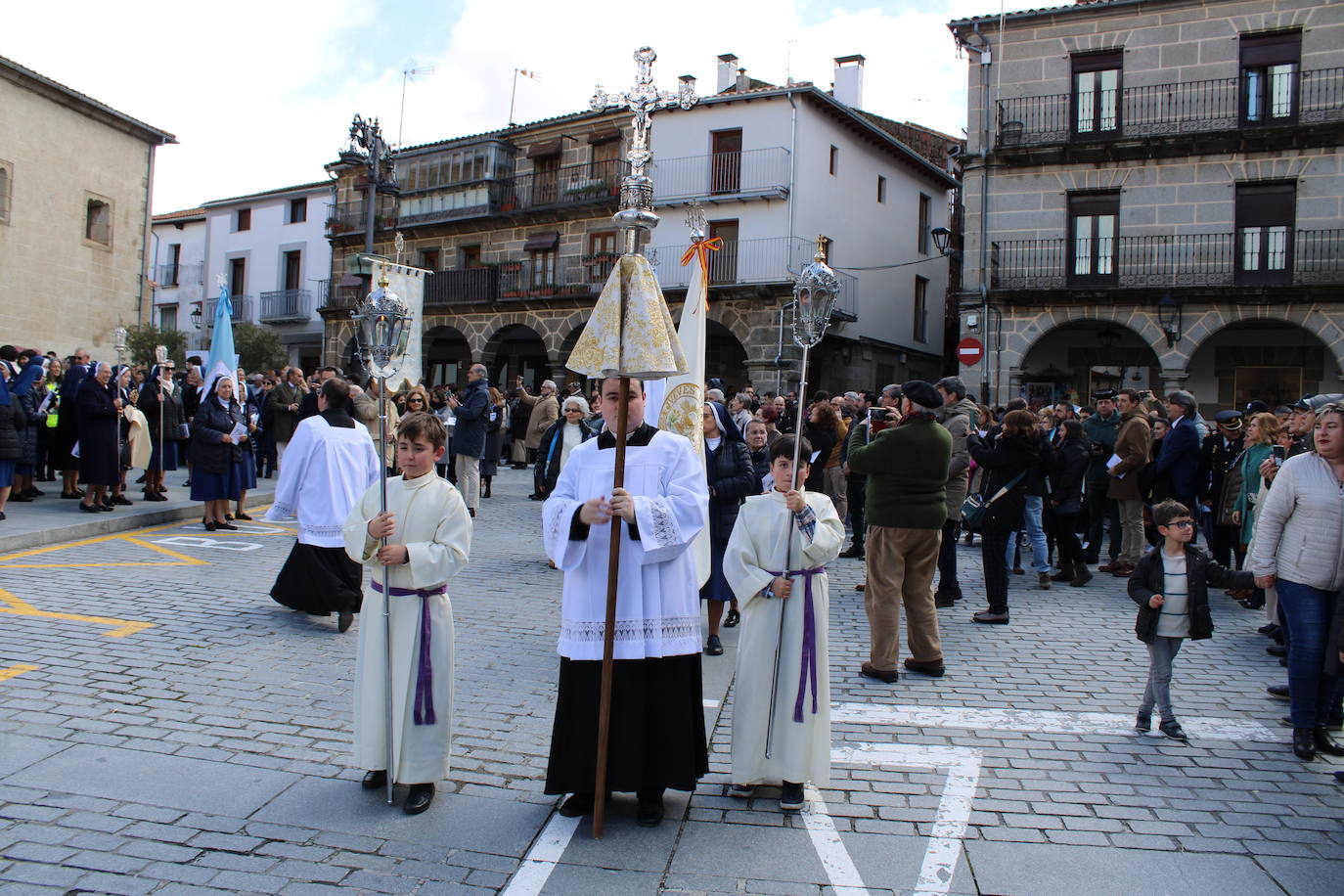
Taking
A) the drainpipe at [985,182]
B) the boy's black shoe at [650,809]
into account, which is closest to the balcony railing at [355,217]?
the drainpipe at [985,182]

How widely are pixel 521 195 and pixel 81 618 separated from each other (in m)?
26.0

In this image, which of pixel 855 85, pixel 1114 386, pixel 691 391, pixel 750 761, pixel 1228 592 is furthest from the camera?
pixel 855 85

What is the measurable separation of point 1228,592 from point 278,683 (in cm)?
876

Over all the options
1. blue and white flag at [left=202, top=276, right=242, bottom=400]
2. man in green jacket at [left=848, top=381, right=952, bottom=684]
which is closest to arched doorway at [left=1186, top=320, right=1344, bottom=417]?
man in green jacket at [left=848, top=381, right=952, bottom=684]

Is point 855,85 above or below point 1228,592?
above

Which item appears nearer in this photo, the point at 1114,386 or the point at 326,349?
the point at 1114,386

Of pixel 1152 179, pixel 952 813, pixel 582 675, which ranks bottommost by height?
pixel 952 813

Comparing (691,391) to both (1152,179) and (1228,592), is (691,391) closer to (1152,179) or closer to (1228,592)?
(1228,592)

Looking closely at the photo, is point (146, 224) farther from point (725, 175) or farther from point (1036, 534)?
point (1036, 534)

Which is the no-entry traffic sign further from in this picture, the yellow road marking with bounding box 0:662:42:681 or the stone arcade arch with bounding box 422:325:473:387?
the stone arcade arch with bounding box 422:325:473:387

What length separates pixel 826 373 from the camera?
1085 inches

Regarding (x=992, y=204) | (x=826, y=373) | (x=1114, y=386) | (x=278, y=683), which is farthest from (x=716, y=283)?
(x=278, y=683)

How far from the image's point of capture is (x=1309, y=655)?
5.13 metres

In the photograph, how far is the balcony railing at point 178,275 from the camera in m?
43.2
